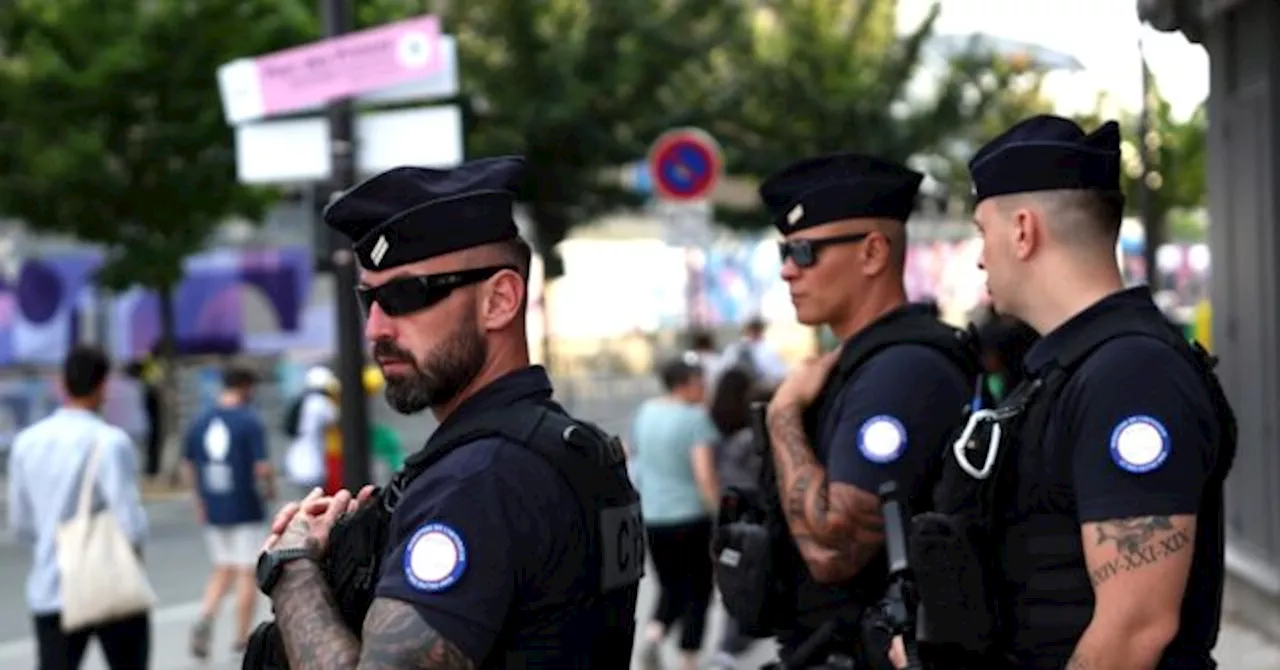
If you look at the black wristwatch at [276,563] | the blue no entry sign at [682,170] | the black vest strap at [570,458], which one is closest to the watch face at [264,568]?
the black wristwatch at [276,563]

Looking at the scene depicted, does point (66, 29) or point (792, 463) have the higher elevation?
point (66, 29)

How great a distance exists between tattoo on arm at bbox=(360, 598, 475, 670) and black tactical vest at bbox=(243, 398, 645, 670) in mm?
98

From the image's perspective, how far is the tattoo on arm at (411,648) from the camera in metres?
2.78

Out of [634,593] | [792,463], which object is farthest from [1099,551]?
[792,463]

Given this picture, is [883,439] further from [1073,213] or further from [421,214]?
[421,214]

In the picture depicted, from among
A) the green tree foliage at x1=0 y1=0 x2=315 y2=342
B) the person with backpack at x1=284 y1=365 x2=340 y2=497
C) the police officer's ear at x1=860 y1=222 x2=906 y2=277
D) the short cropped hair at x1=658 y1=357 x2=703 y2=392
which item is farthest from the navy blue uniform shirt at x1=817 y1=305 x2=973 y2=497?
the green tree foliage at x1=0 y1=0 x2=315 y2=342

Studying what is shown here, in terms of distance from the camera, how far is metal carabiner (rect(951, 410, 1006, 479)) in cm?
352

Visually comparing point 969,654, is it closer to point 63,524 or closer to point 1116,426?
point 1116,426

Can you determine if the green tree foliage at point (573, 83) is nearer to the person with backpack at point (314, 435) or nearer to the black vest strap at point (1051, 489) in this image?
the person with backpack at point (314, 435)

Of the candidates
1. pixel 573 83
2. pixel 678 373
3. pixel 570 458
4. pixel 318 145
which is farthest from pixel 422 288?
pixel 573 83

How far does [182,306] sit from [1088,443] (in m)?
37.7

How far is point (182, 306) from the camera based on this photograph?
1571 inches

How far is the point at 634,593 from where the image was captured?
3.13m

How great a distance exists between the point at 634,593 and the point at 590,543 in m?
0.20
